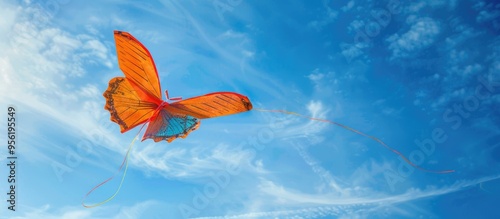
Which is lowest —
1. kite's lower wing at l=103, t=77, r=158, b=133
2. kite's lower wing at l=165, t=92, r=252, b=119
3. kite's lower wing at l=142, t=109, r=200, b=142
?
kite's lower wing at l=165, t=92, r=252, b=119

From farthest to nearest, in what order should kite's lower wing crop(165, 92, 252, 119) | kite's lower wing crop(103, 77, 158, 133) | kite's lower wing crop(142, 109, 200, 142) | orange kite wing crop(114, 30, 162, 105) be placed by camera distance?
kite's lower wing crop(142, 109, 200, 142), kite's lower wing crop(103, 77, 158, 133), orange kite wing crop(114, 30, 162, 105), kite's lower wing crop(165, 92, 252, 119)

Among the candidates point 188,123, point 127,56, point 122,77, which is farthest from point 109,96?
point 188,123

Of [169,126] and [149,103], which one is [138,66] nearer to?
[149,103]

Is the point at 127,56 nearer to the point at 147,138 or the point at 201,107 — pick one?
the point at 201,107

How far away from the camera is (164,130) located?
9883mm

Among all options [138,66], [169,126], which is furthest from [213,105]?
[169,126]

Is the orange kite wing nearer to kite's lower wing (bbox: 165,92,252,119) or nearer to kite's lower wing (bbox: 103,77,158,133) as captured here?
kite's lower wing (bbox: 103,77,158,133)

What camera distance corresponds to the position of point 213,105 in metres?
8.23

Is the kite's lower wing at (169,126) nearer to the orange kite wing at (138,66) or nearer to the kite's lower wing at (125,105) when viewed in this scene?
the kite's lower wing at (125,105)

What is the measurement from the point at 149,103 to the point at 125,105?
0.71 metres

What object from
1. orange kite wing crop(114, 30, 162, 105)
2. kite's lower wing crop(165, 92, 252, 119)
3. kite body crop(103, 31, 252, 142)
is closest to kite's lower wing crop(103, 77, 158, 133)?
kite body crop(103, 31, 252, 142)

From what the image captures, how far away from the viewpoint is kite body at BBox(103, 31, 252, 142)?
26.1ft

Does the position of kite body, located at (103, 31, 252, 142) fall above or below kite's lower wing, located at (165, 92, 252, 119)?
above

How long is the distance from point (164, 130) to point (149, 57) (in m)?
2.58
